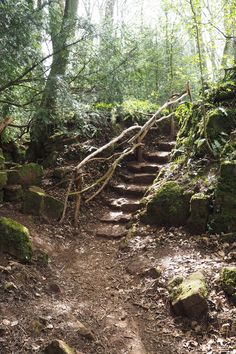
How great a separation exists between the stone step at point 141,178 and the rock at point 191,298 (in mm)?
4285

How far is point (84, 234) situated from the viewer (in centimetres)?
674

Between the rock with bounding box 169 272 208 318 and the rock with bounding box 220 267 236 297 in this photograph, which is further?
the rock with bounding box 220 267 236 297

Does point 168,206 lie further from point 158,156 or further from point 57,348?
point 57,348

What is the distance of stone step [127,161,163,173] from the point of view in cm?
864

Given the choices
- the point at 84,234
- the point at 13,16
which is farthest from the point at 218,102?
the point at 13,16

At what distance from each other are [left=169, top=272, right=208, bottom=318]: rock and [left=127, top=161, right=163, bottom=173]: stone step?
4661mm

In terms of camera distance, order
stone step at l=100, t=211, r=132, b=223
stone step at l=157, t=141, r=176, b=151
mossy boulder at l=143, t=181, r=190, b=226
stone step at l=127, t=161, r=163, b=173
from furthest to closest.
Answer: stone step at l=157, t=141, r=176, b=151 < stone step at l=127, t=161, r=163, b=173 < stone step at l=100, t=211, r=132, b=223 < mossy boulder at l=143, t=181, r=190, b=226

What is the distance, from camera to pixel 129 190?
808 centimetres

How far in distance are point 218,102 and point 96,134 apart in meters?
3.77

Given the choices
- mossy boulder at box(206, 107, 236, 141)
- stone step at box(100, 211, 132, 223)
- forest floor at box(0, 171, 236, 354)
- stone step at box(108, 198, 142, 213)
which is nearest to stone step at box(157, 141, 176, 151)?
mossy boulder at box(206, 107, 236, 141)

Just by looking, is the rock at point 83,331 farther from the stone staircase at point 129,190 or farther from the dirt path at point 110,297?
the stone staircase at point 129,190

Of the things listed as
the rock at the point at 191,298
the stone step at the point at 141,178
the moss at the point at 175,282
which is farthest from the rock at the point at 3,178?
the rock at the point at 191,298

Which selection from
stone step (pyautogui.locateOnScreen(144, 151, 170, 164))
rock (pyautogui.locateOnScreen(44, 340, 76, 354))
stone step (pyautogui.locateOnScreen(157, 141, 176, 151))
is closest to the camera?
rock (pyautogui.locateOnScreen(44, 340, 76, 354))

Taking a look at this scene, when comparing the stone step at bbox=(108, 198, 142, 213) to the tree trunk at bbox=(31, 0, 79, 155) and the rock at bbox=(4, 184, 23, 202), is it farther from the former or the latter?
the tree trunk at bbox=(31, 0, 79, 155)
